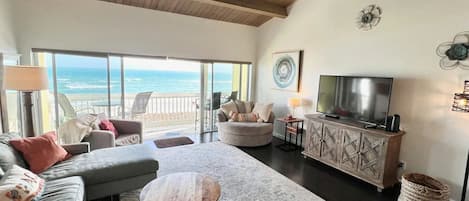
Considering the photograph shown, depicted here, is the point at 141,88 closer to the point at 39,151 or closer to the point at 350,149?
the point at 39,151

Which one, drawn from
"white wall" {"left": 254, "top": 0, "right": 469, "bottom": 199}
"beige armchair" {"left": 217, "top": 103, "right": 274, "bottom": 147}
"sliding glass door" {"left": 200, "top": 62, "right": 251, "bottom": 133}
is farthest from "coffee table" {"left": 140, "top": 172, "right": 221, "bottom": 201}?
"sliding glass door" {"left": 200, "top": 62, "right": 251, "bottom": 133}

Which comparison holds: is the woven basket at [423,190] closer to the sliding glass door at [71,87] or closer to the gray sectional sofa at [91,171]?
the gray sectional sofa at [91,171]

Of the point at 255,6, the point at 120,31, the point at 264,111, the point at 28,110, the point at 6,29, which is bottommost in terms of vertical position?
the point at 264,111

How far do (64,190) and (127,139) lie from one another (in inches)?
71.0

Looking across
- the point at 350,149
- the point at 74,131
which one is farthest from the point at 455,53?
the point at 74,131

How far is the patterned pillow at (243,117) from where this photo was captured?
16.4ft

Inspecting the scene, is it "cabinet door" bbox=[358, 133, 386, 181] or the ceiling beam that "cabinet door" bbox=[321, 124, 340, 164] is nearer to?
"cabinet door" bbox=[358, 133, 386, 181]

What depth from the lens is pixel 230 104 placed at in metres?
5.27

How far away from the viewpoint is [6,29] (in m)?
3.25

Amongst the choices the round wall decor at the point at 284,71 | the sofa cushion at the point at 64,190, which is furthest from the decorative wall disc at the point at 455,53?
the sofa cushion at the point at 64,190

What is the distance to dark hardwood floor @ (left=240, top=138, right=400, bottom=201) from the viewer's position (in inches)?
113

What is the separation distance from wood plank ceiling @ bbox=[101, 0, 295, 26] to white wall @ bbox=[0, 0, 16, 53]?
58.5 inches

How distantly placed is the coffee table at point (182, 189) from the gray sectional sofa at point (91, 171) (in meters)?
0.53

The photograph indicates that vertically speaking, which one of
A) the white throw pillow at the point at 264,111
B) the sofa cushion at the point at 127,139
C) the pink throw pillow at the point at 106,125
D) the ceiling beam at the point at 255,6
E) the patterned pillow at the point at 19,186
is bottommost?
the sofa cushion at the point at 127,139
